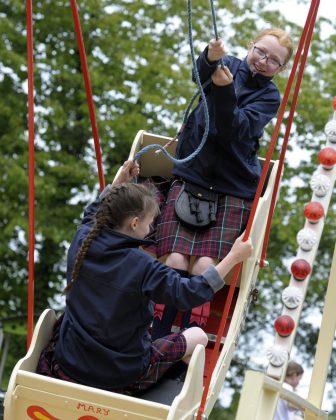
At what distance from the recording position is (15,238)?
15352mm

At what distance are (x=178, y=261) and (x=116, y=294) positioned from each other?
108cm

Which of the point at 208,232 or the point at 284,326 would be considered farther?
the point at 208,232

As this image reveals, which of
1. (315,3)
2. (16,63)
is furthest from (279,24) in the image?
(315,3)

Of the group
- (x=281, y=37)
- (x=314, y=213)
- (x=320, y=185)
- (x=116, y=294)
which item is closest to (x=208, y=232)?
(x=314, y=213)

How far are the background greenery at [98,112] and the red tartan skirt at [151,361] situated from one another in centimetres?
1001

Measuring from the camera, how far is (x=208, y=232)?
507cm

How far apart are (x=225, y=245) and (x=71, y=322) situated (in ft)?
3.91

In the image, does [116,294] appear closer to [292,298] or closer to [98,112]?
[292,298]

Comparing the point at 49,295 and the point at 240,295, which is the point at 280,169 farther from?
the point at 49,295

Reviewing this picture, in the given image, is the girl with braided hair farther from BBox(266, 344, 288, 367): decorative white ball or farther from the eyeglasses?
the eyeglasses

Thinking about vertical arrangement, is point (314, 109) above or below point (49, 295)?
above

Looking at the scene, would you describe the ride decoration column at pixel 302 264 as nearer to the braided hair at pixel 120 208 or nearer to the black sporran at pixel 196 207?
the black sporran at pixel 196 207

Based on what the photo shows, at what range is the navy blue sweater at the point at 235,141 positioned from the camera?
4.96 metres

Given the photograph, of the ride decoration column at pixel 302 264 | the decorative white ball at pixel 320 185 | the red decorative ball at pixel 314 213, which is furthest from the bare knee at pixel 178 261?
the decorative white ball at pixel 320 185
